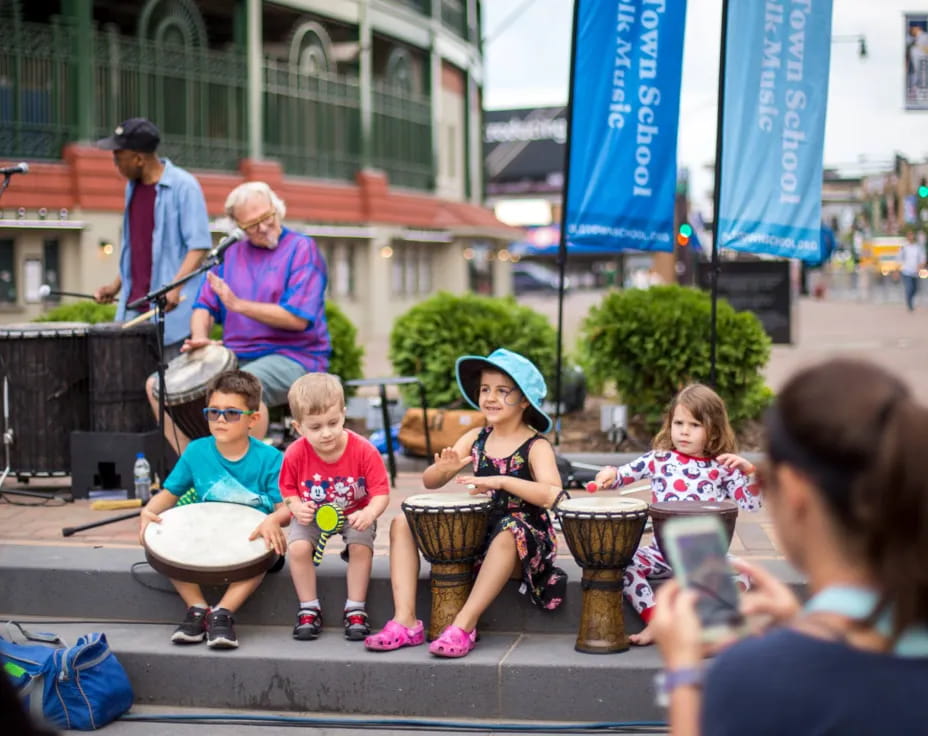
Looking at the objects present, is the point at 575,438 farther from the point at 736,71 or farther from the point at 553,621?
the point at 553,621

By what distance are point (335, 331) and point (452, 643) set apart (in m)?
6.30

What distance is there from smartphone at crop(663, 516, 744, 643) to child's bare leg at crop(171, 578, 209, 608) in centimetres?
369

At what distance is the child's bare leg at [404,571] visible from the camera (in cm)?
533

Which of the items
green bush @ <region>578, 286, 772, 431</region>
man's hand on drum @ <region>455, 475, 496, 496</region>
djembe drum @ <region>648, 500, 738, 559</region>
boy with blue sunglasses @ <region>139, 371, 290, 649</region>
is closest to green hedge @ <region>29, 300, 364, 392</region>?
green bush @ <region>578, 286, 772, 431</region>

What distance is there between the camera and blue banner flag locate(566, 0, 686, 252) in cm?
840

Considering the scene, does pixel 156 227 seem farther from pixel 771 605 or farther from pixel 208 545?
pixel 771 605

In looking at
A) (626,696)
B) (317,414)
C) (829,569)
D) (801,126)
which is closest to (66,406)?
(317,414)

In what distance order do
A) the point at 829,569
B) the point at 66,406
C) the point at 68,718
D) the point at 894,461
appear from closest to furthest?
the point at 894,461 < the point at 829,569 < the point at 68,718 < the point at 66,406

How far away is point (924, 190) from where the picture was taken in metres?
27.4

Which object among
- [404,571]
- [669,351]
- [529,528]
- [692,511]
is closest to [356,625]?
[404,571]

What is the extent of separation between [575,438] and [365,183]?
19725 mm

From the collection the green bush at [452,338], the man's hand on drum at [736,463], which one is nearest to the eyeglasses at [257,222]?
the man's hand on drum at [736,463]

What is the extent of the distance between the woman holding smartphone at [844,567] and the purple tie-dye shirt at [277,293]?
5521 mm

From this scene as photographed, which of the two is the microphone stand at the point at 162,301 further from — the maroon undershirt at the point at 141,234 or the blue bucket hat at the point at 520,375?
the blue bucket hat at the point at 520,375
